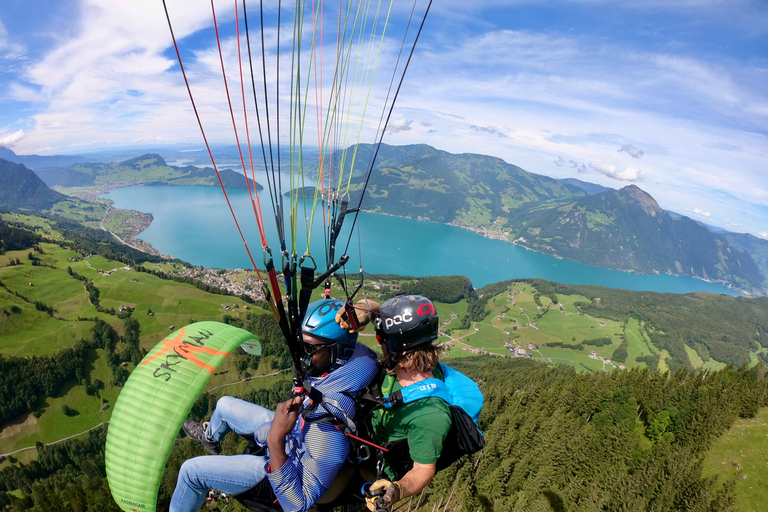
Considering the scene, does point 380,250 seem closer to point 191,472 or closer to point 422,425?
point 191,472

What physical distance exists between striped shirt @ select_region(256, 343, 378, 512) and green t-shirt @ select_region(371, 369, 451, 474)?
473mm

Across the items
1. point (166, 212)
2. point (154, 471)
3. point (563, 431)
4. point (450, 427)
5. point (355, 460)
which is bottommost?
point (166, 212)

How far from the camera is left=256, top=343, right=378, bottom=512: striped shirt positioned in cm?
303

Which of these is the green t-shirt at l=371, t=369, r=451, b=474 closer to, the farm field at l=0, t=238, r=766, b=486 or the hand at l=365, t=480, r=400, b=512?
the hand at l=365, t=480, r=400, b=512

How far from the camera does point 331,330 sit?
3.72 meters

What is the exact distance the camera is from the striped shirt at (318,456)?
9.93ft

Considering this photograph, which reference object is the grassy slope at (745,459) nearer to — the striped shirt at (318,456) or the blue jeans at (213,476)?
the striped shirt at (318,456)

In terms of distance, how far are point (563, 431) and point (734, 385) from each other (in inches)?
545

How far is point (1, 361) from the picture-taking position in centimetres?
5884

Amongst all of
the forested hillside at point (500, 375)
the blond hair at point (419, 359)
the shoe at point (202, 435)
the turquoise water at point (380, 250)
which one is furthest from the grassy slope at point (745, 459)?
the turquoise water at point (380, 250)

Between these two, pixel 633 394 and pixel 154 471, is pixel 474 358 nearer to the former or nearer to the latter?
pixel 633 394

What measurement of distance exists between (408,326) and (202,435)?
319 cm

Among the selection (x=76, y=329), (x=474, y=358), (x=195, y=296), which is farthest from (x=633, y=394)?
(x=76, y=329)

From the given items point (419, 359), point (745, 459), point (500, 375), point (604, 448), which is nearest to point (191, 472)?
point (419, 359)
